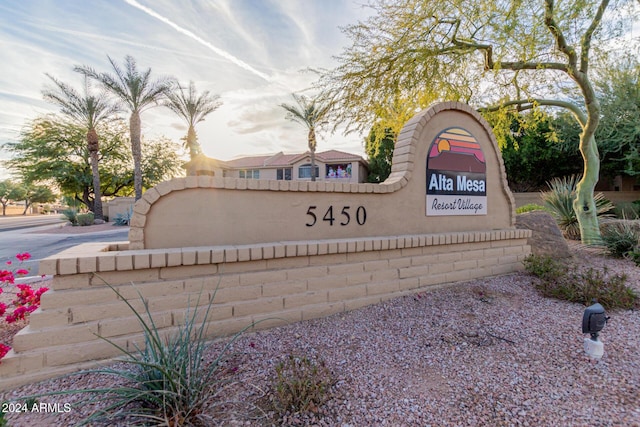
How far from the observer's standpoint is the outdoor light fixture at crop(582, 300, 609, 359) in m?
2.76

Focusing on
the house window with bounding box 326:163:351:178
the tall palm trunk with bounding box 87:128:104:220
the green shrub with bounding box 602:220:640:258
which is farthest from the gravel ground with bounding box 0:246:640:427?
the house window with bounding box 326:163:351:178

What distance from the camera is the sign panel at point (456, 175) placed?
5094mm

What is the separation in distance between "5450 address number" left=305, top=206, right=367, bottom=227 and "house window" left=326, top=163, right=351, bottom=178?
26.0 meters

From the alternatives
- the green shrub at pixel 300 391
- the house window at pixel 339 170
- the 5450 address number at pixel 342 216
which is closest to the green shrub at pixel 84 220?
the 5450 address number at pixel 342 216

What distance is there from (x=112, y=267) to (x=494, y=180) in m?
6.30

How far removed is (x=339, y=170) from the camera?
30.7m

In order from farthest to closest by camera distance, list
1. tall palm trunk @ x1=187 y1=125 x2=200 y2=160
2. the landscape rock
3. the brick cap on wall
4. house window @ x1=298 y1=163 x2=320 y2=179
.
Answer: house window @ x1=298 y1=163 x2=320 y2=179, tall palm trunk @ x1=187 y1=125 x2=200 y2=160, the landscape rock, the brick cap on wall

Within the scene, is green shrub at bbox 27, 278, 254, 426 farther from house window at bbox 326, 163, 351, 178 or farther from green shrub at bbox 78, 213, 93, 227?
house window at bbox 326, 163, 351, 178

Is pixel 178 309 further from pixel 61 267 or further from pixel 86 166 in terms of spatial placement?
pixel 86 166

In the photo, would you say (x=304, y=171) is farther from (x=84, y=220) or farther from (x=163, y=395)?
Answer: (x=163, y=395)

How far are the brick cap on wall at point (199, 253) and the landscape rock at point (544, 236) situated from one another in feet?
12.7

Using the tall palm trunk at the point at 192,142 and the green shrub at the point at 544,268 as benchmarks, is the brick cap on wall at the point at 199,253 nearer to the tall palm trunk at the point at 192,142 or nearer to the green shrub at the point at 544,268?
the green shrub at the point at 544,268

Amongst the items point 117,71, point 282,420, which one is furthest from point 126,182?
point 282,420

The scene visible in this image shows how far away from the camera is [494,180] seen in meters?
5.89
